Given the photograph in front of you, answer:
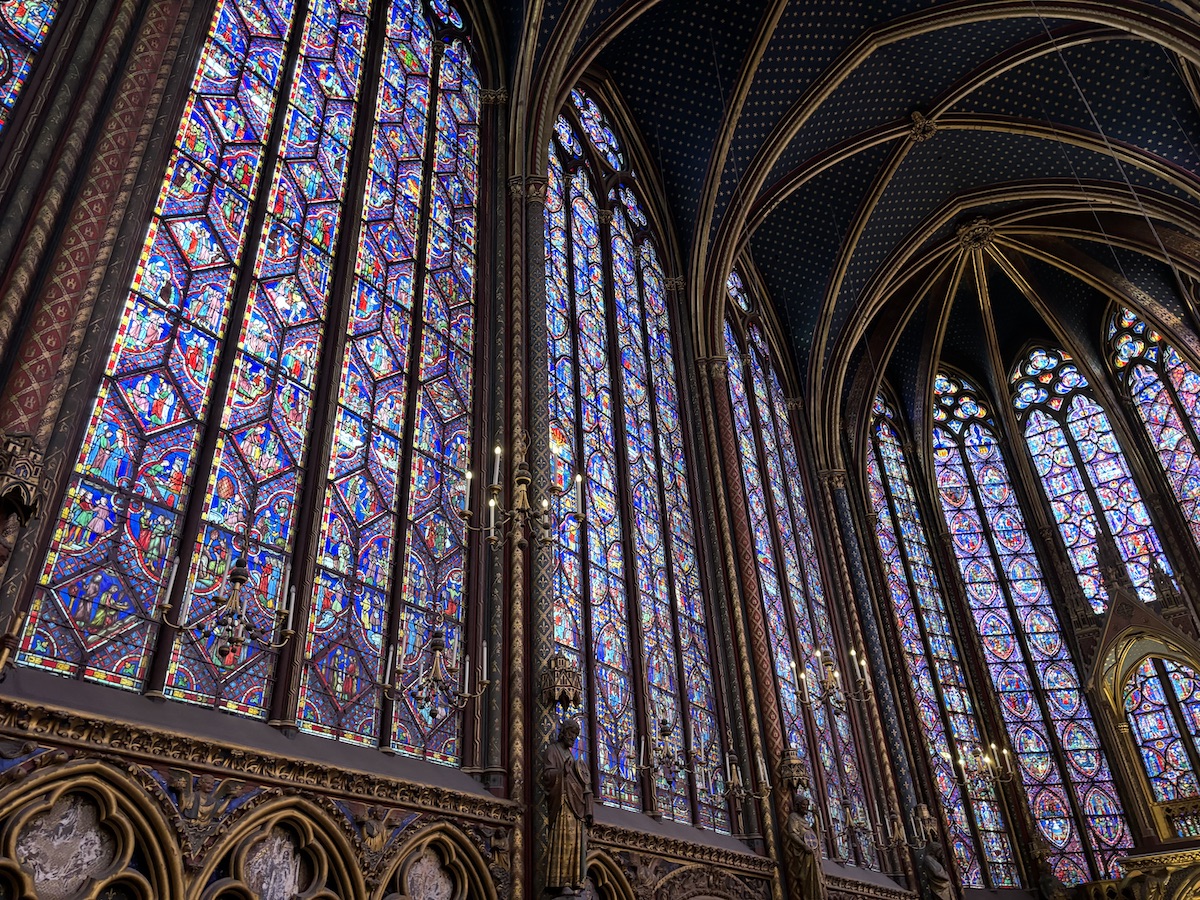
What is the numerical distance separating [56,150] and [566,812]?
5.95m

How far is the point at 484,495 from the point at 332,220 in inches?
115

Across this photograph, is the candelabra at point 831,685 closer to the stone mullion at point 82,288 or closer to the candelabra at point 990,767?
the candelabra at point 990,767

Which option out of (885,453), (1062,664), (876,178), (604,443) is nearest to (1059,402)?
(885,453)

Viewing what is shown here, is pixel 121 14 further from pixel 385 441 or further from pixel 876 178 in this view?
pixel 876 178

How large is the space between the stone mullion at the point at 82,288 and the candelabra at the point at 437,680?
274 centimetres

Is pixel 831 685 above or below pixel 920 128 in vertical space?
below

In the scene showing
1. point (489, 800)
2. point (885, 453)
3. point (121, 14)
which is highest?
point (885, 453)

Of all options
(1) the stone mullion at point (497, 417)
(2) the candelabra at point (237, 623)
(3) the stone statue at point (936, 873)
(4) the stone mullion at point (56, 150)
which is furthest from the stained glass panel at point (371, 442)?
(3) the stone statue at point (936, 873)

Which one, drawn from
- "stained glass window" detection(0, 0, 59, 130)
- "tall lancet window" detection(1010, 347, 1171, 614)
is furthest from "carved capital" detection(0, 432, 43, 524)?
"tall lancet window" detection(1010, 347, 1171, 614)

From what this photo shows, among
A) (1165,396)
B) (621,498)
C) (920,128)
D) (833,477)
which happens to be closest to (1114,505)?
(1165,396)

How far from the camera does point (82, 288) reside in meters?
5.90

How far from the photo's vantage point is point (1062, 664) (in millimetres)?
20422

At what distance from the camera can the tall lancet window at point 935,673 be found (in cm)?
1777

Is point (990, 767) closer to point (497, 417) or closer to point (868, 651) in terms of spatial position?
point (868, 651)
